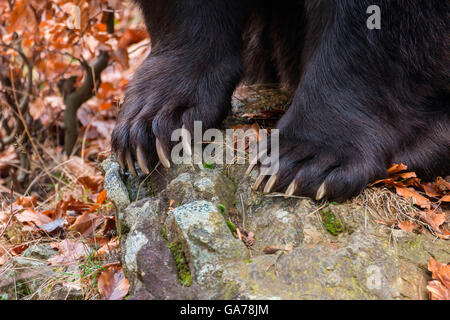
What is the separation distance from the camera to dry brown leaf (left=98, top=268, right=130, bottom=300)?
177 centimetres

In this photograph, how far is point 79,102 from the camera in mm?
4004

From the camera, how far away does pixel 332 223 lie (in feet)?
6.30

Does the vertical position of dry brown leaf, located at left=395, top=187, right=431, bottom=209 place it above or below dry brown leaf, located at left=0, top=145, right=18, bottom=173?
above

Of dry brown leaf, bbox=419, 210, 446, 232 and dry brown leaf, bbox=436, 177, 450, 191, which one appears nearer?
dry brown leaf, bbox=419, 210, 446, 232

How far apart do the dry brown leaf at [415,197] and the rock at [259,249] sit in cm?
17

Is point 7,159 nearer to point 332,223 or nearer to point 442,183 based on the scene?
point 332,223

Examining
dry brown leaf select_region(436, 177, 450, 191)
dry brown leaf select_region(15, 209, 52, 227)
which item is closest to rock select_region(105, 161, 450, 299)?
dry brown leaf select_region(436, 177, 450, 191)

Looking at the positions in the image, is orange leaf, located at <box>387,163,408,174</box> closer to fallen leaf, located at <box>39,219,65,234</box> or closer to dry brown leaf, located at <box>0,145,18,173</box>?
fallen leaf, located at <box>39,219,65,234</box>

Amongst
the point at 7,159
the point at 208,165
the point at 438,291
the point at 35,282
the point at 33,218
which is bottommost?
the point at 7,159

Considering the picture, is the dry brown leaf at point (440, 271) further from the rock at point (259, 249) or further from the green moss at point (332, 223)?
the green moss at point (332, 223)

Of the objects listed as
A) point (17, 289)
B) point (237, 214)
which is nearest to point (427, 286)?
point (237, 214)

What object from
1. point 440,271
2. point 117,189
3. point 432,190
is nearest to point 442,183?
point 432,190

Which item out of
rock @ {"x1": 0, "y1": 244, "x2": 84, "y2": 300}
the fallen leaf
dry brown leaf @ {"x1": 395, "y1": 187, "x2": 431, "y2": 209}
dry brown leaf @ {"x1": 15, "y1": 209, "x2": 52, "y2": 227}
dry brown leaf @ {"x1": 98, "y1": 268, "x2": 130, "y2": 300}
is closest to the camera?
dry brown leaf @ {"x1": 98, "y1": 268, "x2": 130, "y2": 300}

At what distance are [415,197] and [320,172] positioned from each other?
1.29ft
